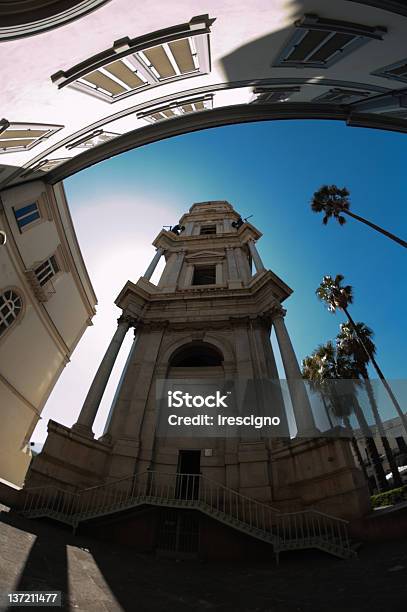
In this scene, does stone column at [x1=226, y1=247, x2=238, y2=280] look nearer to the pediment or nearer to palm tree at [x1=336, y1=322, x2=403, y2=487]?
the pediment

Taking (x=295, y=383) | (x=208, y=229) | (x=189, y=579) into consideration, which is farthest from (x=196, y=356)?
(x=208, y=229)

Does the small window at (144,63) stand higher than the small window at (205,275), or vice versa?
the small window at (205,275)

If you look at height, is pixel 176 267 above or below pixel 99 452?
above

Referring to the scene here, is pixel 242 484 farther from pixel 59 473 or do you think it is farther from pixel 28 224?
pixel 28 224

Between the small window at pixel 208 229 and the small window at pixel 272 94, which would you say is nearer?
the small window at pixel 272 94

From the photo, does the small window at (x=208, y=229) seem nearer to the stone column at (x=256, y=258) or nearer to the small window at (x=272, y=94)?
the stone column at (x=256, y=258)

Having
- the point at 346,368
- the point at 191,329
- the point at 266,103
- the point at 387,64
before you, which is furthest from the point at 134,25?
the point at 346,368

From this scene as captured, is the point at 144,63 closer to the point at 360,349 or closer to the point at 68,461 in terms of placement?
the point at 68,461

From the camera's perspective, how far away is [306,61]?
8.45 m

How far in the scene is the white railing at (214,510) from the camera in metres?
Result: 8.36

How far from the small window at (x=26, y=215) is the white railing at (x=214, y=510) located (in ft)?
48.6

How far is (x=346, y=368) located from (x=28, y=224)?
26303 mm

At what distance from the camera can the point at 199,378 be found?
16125 mm

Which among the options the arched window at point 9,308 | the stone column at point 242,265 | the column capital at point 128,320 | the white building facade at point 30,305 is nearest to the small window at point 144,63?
the white building facade at point 30,305
